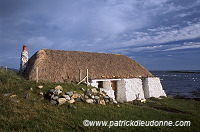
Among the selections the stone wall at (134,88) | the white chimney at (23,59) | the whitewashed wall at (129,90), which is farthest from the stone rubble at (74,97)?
the white chimney at (23,59)

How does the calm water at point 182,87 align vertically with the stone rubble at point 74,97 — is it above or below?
below

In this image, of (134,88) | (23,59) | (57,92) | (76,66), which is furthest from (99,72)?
(23,59)

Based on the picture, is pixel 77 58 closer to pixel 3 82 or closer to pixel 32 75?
pixel 32 75

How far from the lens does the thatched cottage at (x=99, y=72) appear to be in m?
14.4

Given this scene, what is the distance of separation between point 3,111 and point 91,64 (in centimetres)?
1124

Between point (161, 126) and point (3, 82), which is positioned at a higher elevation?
point (3, 82)

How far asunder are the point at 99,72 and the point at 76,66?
2.79 m

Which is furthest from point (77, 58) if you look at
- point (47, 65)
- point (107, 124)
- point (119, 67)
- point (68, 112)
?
point (107, 124)

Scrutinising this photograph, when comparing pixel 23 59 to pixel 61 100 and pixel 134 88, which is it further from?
pixel 134 88

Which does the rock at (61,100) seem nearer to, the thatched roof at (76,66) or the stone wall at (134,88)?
the thatched roof at (76,66)

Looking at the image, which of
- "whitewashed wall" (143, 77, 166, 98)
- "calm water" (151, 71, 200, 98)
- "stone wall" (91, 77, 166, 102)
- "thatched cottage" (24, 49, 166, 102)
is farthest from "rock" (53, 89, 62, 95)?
"calm water" (151, 71, 200, 98)

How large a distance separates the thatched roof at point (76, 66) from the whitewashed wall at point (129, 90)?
884mm

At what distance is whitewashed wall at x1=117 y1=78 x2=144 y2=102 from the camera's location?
640 inches

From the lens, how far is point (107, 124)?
22.7ft
